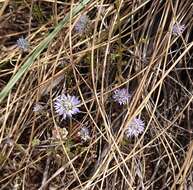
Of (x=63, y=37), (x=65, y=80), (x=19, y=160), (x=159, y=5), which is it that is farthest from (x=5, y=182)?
(x=159, y=5)

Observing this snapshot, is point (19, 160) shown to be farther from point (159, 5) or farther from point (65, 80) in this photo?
point (159, 5)

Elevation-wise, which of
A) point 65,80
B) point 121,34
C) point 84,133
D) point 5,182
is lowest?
point 5,182

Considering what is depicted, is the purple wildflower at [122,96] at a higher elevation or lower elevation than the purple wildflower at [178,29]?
lower

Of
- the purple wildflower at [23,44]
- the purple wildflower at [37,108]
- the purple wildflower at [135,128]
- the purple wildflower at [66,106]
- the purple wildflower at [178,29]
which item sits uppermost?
the purple wildflower at [178,29]

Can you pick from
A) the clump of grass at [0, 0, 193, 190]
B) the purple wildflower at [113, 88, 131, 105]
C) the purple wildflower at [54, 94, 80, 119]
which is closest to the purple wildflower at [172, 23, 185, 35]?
the clump of grass at [0, 0, 193, 190]

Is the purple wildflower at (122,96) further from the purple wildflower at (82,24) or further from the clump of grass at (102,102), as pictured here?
the purple wildflower at (82,24)

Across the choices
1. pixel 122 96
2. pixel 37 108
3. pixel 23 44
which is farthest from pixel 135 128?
pixel 23 44

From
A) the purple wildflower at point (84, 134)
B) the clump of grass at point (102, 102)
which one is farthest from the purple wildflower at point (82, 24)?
the purple wildflower at point (84, 134)
